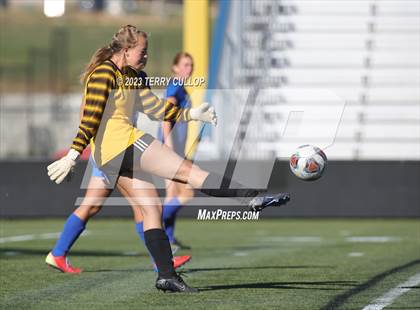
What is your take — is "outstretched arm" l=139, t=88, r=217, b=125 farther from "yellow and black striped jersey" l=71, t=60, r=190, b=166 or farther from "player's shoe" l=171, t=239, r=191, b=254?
"player's shoe" l=171, t=239, r=191, b=254

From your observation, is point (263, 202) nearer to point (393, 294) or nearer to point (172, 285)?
point (172, 285)

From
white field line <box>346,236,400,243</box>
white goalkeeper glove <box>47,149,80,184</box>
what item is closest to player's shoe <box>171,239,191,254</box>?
white field line <box>346,236,400,243</box>

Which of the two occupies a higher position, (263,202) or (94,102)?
(94,102)

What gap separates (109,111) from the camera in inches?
357

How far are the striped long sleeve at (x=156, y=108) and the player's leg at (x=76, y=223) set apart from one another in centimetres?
139

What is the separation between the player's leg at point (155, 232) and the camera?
903 centimetres

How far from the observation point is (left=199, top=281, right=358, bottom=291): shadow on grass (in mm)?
9484

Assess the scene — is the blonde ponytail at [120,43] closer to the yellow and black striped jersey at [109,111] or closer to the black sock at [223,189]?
the yellow and black striped jersey at [109,111]

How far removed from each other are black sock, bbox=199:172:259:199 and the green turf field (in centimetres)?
79

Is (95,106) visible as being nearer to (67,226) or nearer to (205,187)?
(205,187)

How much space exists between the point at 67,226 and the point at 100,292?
162 cm

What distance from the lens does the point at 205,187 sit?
880 centimetres

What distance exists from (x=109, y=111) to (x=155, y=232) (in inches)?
39.6

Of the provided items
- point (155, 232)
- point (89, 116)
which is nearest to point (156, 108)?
point (89, 116)
